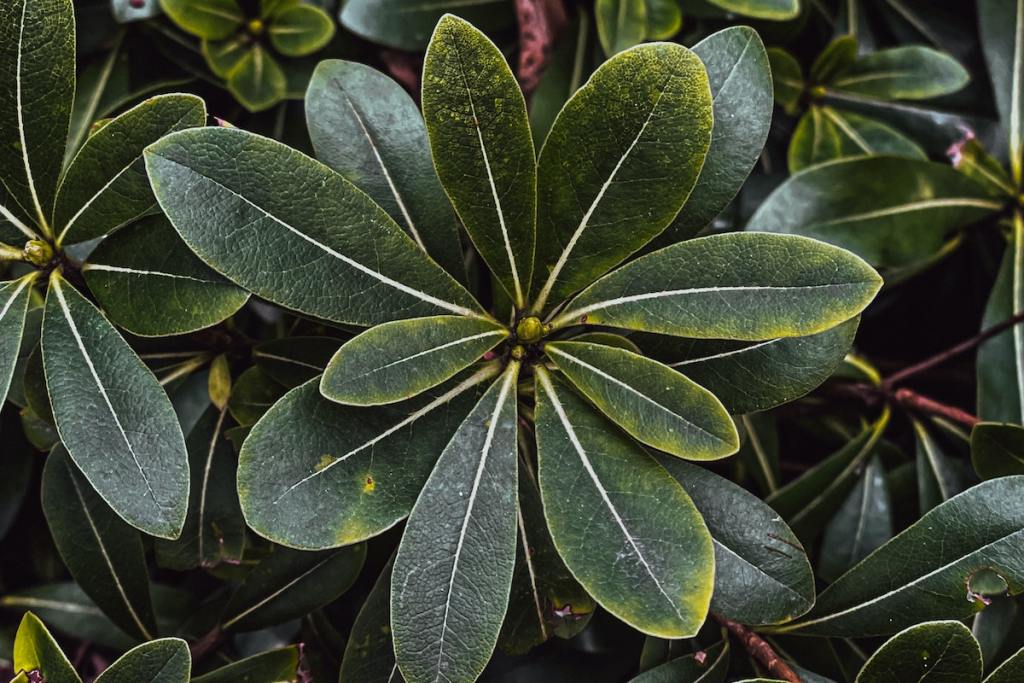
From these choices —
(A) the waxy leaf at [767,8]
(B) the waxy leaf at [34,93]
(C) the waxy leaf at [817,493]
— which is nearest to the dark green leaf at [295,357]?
(B) the waxy leaf at [34,93]

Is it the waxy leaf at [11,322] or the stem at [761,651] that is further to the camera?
the stem at [761,651]

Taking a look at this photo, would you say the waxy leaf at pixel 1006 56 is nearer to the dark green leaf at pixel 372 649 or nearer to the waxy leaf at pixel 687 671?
the waxy leaf at pixel 687 671

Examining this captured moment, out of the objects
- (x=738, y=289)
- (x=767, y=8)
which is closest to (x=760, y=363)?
(x=738, y=289)

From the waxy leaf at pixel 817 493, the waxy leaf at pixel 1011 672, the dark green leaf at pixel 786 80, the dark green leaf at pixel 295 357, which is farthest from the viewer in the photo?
the dark green leaf at pixel 786 80

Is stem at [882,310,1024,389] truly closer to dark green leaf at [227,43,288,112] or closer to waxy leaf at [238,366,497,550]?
waxy leaf at [238,366,497,550]

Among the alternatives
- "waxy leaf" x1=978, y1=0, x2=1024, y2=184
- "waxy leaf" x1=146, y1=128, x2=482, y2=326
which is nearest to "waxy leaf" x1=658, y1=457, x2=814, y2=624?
"waxy leaf" x1=146, y1=128, x2=482, y2=326

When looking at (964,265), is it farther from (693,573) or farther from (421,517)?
(421,517)

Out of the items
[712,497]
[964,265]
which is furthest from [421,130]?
[964,265]
